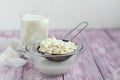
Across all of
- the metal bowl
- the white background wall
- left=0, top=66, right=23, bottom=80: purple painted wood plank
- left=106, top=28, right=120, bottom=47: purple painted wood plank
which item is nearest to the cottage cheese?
the metal bowl

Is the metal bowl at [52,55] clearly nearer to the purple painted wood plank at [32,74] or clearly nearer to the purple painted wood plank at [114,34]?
the purple painted wood plank at [32,74]

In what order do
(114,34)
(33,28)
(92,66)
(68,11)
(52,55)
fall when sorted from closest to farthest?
1. (52,55)
2. (92,66)
3. (33,28)
4. (114,34)
5. (68,11)

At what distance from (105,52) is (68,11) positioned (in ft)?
1.72

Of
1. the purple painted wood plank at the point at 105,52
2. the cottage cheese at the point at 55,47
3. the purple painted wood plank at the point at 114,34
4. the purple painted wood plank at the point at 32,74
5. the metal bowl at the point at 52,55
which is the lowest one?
the purple painted wood plank at the point at 114,34

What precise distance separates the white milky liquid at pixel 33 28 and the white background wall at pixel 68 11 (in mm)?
460

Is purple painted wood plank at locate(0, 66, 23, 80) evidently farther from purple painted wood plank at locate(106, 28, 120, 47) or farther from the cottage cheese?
purple painted wood plank at locate(106, 28, 120, 47)

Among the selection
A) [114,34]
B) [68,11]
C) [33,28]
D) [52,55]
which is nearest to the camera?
[52,55]

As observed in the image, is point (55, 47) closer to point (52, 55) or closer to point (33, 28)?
point (52, 55)

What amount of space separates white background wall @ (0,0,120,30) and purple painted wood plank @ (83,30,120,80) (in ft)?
0.39

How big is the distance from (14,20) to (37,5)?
0.55ft

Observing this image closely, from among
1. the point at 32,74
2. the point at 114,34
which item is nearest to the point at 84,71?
the point at 32,74

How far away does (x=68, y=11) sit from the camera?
1771mm

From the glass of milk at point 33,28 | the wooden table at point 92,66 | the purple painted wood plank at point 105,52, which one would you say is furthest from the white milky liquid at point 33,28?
the purple painted wood plank at point 105,52

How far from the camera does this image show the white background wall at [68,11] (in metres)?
1.75
